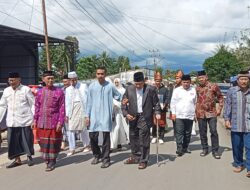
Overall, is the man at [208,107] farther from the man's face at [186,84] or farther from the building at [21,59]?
the building at [21,59]

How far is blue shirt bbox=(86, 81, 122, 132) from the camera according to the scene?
27.8ft

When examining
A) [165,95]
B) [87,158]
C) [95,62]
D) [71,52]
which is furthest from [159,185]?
[95,62]

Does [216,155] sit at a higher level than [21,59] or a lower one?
lower

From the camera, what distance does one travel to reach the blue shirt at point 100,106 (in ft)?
27.8

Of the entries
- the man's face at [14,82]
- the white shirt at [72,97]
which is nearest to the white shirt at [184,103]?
the white shirt at [72,97]

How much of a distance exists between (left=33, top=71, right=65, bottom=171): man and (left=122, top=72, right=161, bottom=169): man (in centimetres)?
134

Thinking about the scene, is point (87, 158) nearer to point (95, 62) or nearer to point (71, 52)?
point (71, 52)

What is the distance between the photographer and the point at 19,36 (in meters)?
35.5

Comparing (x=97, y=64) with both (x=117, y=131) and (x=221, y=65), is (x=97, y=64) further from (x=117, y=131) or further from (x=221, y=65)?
(x=117, y=131)

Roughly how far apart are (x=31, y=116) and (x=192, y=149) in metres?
4.15

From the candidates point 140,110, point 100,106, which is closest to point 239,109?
point 140,110

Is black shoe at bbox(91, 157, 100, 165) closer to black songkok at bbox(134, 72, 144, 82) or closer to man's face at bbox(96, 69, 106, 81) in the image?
man's face at bbox(96, 69, 106, 81)

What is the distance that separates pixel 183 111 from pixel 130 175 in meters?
2.63

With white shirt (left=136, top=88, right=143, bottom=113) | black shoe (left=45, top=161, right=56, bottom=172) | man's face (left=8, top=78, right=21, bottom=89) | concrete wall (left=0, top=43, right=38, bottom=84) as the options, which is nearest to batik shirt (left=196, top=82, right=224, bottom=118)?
white shirt (left=136, top=88, right=143, bottom=113)
